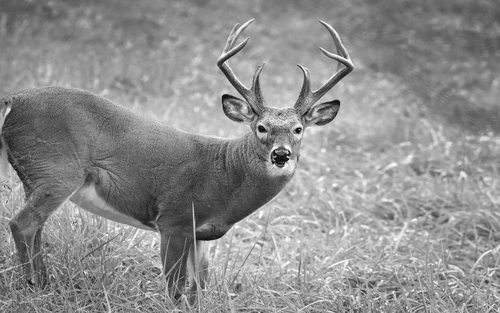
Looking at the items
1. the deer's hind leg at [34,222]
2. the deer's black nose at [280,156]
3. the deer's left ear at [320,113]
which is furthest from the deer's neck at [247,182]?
the deer's hind leg at [34,222]

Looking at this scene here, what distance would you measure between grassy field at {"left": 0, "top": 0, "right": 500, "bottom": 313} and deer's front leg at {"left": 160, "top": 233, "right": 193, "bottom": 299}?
0.09 meters

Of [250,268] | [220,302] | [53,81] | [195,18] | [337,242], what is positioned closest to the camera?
[220,302]

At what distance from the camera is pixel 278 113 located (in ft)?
13.1

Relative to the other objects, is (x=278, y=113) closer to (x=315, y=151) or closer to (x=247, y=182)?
(x=247, y=182)

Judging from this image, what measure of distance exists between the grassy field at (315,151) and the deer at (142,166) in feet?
0.80

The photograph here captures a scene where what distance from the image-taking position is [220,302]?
364 cm

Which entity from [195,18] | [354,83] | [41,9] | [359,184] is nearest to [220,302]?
[359,184]

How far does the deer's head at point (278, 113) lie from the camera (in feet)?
12.7

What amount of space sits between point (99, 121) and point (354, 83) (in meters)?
8.40

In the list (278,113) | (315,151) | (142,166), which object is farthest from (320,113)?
(315,151)

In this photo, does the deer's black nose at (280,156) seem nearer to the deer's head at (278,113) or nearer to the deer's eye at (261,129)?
the deer's head at (278,113)

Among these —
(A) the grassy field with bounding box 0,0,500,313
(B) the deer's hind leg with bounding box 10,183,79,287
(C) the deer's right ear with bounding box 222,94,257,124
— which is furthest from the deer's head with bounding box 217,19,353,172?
(B) the deer's hind leg with bounding box 10,183,79,287

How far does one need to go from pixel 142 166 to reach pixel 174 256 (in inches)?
22.9

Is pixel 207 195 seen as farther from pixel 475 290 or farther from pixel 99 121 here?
pixel 475 290
